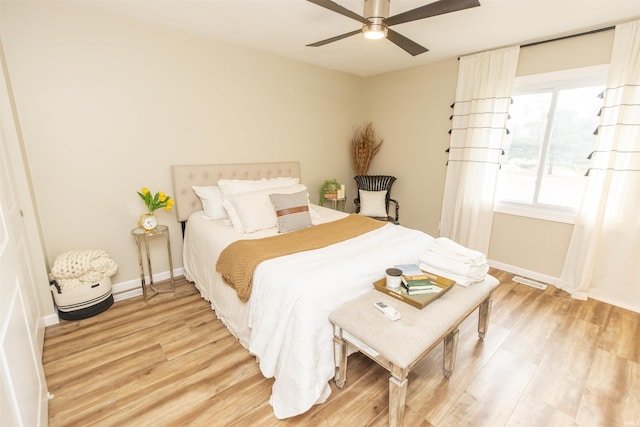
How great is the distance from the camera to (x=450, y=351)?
181cm

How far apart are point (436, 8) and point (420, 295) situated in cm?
174

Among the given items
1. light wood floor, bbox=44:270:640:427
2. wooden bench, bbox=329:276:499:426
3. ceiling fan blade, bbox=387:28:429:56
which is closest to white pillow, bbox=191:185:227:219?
light wood floor, bbox=44:270:640:427

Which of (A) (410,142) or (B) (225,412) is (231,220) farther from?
(A) (410,142)

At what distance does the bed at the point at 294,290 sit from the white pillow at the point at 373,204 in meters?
1.08

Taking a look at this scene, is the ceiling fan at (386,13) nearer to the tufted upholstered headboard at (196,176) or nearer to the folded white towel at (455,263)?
the folded white towel at (455,263)

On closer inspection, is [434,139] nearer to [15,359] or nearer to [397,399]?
[397,399]

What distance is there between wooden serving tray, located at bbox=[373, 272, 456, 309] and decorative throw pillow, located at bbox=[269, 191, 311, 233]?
105 cm

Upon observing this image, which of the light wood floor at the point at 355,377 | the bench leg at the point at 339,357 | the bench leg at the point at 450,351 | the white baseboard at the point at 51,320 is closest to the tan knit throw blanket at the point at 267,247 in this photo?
the light wood floor at the point at 355,377

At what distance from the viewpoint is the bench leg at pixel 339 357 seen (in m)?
1.66

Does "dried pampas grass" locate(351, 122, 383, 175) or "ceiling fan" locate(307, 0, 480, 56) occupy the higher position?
"ceiling fan" locate(307, 0, 480, 56)

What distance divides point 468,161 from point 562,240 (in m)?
1.27

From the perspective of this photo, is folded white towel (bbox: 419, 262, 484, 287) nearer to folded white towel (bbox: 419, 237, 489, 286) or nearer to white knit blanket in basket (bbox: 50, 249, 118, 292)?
folded white towel (bbox: 419, 237, 489, 286)

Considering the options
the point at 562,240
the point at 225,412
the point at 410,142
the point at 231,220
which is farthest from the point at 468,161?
the point at 225,412

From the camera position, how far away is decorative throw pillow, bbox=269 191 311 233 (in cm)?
264
